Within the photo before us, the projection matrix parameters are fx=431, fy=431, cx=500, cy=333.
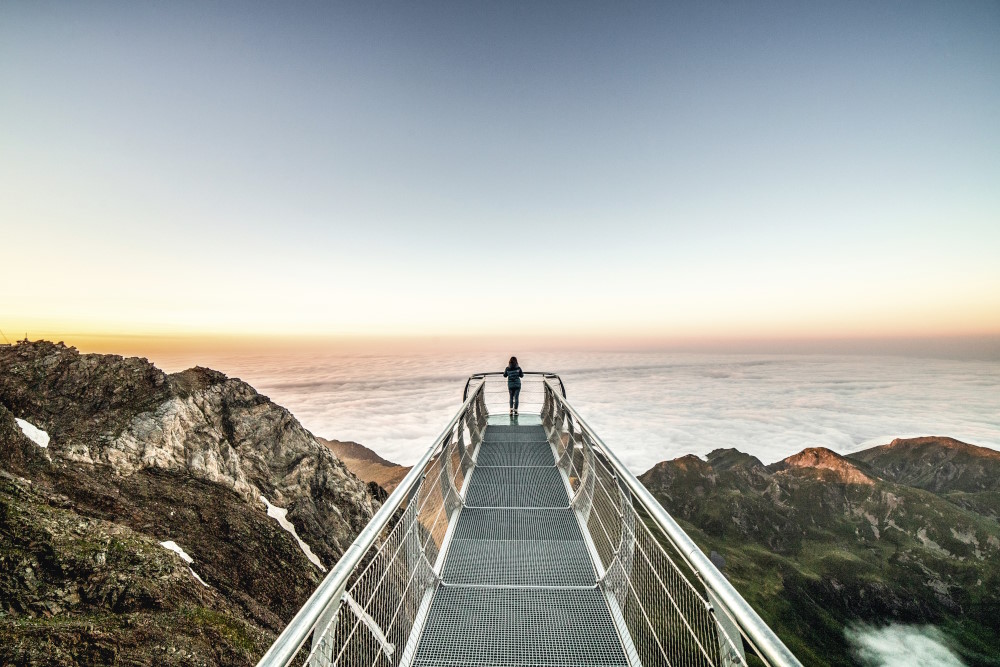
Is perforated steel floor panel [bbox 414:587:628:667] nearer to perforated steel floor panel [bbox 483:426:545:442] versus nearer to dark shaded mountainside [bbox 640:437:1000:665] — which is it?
perforated steel floor panel [bbox 483:426:545:442]

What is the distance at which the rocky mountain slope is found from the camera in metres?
143

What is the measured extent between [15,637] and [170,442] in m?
12.8

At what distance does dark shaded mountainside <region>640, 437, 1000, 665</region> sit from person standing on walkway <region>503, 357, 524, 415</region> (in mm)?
94826

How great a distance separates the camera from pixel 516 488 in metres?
6.50

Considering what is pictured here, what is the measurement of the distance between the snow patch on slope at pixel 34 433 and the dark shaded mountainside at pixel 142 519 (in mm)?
199

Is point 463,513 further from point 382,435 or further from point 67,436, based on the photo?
point 382,435

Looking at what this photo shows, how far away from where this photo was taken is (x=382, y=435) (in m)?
184

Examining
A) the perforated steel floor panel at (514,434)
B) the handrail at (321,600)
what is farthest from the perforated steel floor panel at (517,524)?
the perforated steel floor panel at (514,434)

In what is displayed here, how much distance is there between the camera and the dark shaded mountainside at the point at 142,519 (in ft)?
26.5

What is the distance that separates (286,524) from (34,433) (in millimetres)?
10757

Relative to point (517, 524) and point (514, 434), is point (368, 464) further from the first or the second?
point (517, 524)

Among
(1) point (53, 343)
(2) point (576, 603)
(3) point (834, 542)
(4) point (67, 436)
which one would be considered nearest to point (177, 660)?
(2) point (576, 603)

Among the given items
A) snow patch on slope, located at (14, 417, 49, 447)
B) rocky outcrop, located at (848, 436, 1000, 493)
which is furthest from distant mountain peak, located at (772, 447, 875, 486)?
snow patch on slope, located at (14, 417, 49, 447)

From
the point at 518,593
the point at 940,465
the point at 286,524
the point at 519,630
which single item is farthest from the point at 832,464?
the point at 519,630
